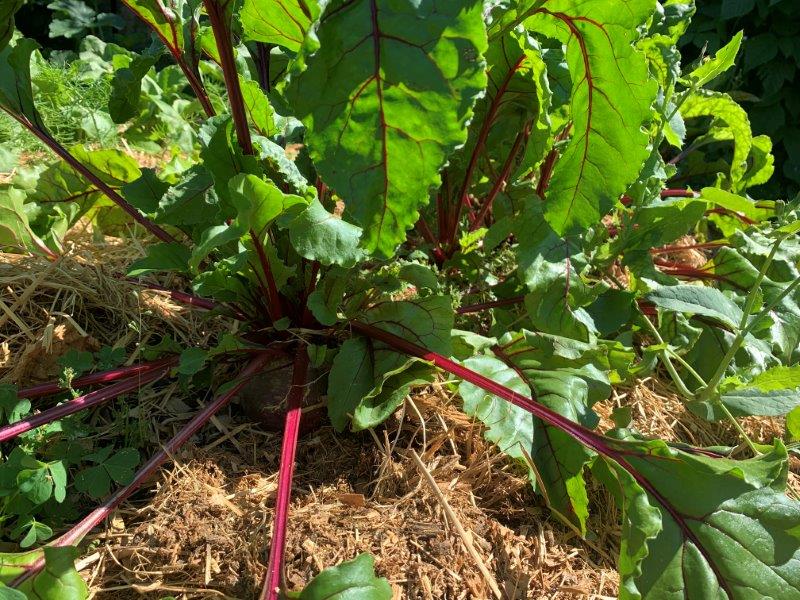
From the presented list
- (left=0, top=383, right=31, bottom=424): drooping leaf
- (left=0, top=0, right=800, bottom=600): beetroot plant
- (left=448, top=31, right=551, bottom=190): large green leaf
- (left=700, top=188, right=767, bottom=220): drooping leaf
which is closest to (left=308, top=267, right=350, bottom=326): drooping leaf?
(left=0, top=0, right=800, bottom=600): beetroot plant

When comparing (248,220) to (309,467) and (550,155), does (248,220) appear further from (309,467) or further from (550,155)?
(550,155)

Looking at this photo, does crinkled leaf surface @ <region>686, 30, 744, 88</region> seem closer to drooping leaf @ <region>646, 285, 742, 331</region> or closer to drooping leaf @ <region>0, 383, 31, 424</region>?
drooping leaf @ <region>646, 285, 742, 331</region>

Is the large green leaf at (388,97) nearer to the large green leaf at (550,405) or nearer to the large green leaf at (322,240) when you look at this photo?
the large green leaf at (322,240)

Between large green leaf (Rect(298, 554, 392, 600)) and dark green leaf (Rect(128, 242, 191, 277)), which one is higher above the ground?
dark green leaf (Rect(128, 242, 191, 277))

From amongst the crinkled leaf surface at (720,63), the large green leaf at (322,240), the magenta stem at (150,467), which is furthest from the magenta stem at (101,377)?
the crinkled leaf surface at (720,63)

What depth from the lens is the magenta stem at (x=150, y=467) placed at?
134 cm

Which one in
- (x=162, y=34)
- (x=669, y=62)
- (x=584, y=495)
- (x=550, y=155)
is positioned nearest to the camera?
(x=584, y=495)

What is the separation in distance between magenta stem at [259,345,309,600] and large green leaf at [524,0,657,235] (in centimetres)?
68

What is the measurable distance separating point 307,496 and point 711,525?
2.73ft

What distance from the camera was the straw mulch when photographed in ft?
4.66

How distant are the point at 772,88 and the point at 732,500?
2.90 meters

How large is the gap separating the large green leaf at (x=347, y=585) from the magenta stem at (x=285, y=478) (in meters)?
0.07

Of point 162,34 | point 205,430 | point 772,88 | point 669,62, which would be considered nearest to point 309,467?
point 205,430

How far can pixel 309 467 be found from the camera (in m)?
1.66
